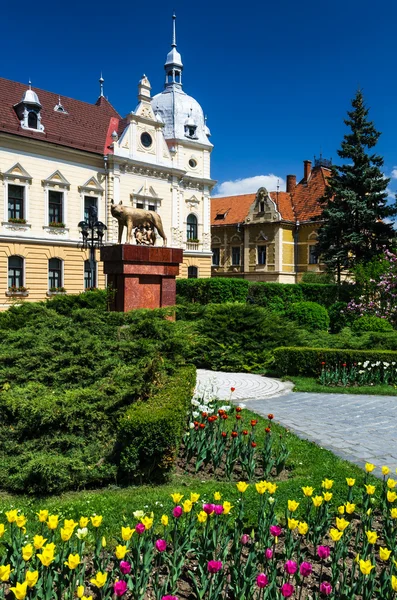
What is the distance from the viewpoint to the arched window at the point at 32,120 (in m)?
30.5

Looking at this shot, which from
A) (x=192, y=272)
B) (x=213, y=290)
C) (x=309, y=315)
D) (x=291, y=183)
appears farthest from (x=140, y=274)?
(x=291, y=183)

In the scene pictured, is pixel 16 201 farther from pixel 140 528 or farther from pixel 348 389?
pixel 140 528

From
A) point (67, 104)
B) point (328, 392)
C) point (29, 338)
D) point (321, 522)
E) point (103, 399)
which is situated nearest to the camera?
point (321, 522)

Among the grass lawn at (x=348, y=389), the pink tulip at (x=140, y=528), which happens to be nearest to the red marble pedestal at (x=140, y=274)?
the grass lawn at (x=348, y=389)

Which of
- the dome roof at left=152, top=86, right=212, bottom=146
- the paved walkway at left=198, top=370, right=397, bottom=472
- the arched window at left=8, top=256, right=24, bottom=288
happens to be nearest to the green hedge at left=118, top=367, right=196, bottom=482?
the paved walkway at left=198, top=370, right=397, bottom=472

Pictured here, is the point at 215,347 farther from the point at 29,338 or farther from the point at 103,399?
the point at 103,399

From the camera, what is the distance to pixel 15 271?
96.6 ft

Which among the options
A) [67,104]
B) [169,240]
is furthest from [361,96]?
[67,104]

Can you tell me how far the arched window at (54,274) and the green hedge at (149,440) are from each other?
87.9 ft

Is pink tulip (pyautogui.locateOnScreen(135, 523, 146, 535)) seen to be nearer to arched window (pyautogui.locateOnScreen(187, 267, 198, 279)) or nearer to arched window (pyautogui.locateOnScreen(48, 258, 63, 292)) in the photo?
arched window (pyautogui.locateOnScreen(48, 258, 63, 292))

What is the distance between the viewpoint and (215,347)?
14.5 meters

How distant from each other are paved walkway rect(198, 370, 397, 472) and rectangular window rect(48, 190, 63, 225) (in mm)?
22093

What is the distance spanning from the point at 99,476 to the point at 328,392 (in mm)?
7024

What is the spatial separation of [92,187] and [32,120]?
5.38m
